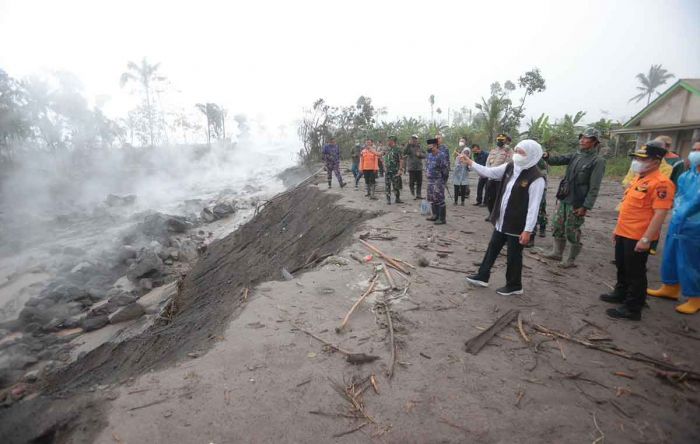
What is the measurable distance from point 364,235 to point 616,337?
403cm

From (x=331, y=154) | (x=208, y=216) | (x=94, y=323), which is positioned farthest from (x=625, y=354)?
(x=208, y=216)

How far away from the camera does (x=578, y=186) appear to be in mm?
4613

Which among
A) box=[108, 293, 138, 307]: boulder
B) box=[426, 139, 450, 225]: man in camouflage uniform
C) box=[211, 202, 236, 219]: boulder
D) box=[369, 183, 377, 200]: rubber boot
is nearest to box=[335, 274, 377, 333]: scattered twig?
box=[426, 139, 450, 225]: man in camouflage uniform

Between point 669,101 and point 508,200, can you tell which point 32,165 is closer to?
point 508,200

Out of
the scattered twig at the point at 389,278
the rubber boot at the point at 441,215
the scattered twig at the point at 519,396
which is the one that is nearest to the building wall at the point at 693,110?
the rubber boot at the point at 441,215

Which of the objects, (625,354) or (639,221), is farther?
(639,221)

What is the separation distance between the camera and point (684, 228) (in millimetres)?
3812

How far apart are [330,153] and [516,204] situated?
9.06 meters

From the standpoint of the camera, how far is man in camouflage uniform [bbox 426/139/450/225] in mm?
7285

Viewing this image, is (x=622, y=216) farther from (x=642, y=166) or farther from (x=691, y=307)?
(x=691, y=307)

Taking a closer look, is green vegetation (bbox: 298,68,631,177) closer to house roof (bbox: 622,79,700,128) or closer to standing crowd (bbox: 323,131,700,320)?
house roof (bbox: 622,79,700,128)

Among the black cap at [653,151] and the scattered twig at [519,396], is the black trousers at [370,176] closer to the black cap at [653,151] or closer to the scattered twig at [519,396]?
the black cap at [653,151]

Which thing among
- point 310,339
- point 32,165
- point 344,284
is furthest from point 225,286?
point 32,165

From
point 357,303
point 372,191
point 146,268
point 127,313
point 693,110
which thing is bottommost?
point 127,313
